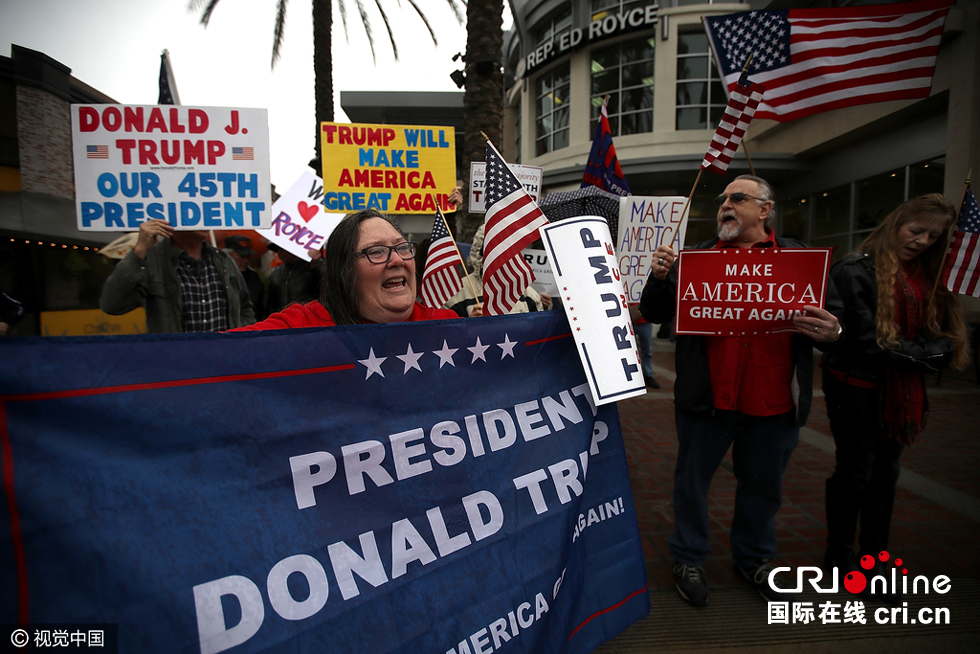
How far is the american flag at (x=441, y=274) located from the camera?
309 cm

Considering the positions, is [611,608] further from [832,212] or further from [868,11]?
[832,212]

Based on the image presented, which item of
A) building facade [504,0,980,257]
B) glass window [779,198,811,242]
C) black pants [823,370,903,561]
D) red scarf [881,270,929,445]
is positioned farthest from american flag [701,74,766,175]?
glass window [779,198,811,242]

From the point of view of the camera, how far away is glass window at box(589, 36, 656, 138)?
1429cm

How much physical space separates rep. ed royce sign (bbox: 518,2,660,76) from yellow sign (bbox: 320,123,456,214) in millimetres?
11658

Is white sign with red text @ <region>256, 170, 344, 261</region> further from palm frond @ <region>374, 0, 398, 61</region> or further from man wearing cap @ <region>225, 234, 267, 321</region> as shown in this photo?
palm frond @ <region>374, 0, 398, 61</region>

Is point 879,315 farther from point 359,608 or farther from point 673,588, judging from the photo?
point 359,608

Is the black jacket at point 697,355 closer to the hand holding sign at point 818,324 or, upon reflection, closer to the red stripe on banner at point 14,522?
the hand holding sign at point 818,324

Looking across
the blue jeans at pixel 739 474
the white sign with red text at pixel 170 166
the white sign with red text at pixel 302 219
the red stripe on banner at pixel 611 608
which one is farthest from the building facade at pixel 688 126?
the white sign with red text at pixel 170 166

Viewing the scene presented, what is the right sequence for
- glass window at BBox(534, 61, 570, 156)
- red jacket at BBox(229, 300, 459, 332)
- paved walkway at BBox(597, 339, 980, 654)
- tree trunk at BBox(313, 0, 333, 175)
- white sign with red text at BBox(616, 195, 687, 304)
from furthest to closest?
1. glass window at BBox(534, 61, 570, 156)
2. tree trunk at BBox(313, 0, 333, 175)
3. white sign with red text at BBox(616, 195, 687, 304)
4. paved walkway at BBox(597, 339, 980, 654)
5. red jacket at BBox(229, 300, 459, 332)

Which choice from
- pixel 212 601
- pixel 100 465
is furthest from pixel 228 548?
pixel 100 465

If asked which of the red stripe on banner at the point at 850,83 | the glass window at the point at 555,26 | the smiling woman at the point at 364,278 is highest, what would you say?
the glass window at the point at 555,26

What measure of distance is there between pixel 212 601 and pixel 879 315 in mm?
3049

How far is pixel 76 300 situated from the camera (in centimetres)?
806

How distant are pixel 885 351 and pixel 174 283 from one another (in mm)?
4177
